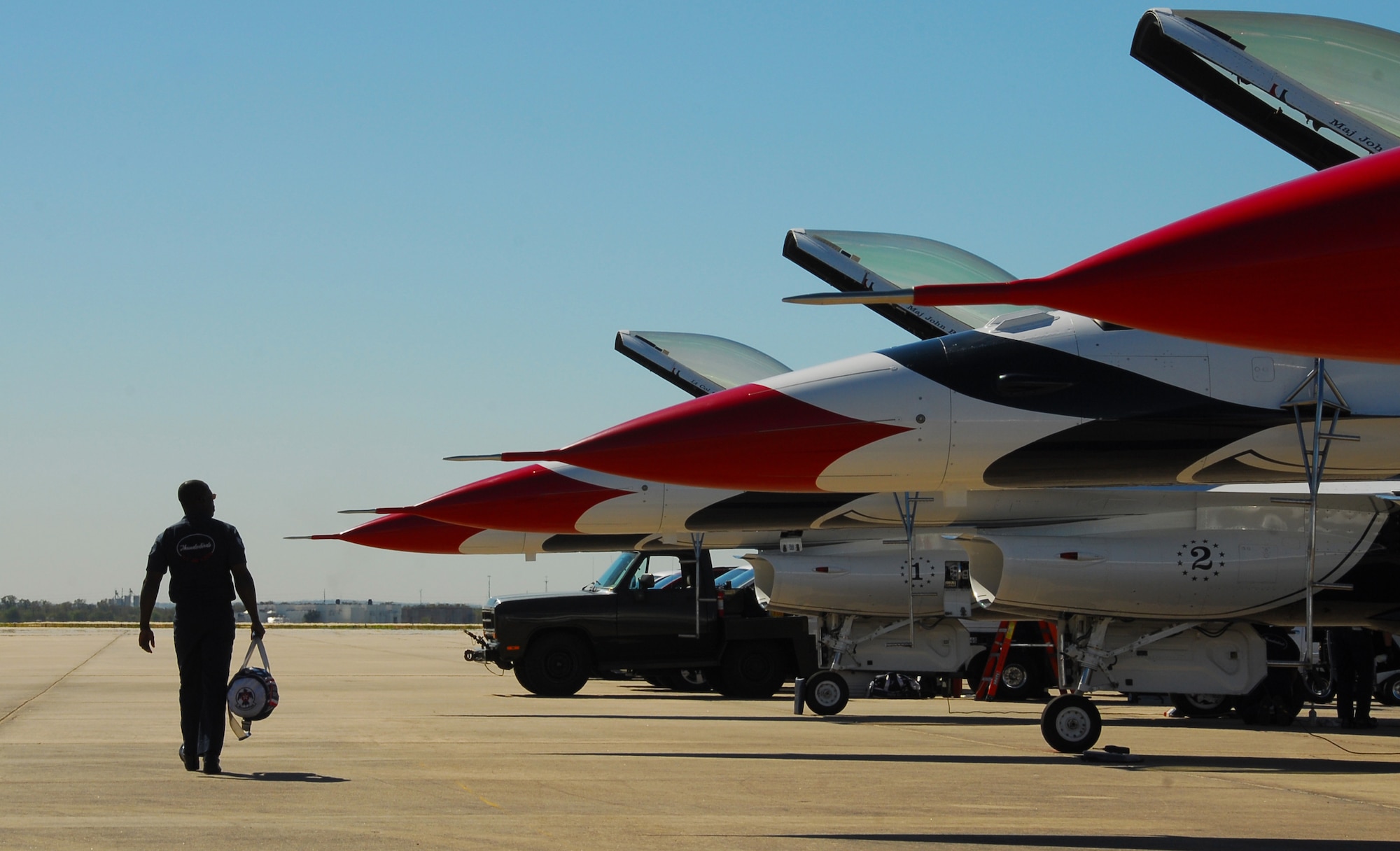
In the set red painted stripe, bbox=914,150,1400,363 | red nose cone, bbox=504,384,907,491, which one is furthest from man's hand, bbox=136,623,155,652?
red painted stripe, bbox=914,150,1400,363

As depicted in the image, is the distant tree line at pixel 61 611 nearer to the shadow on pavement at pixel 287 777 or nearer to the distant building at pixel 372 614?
the distant building at pixel 372 614

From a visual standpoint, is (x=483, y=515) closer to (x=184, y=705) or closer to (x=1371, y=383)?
(x=184, y=705)

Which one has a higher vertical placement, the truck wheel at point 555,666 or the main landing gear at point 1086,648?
the main landing gear at point 1086,648

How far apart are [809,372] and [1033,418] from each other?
1.42 metres

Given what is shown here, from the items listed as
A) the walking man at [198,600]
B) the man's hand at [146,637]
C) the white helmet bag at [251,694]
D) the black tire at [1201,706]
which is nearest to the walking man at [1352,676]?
the black tire at [1201,706]

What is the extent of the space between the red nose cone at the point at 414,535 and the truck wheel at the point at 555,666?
2.16 m

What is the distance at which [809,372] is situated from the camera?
9.06m

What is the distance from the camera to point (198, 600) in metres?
8.10

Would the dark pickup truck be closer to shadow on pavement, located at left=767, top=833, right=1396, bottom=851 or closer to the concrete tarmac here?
the concrete tarmac

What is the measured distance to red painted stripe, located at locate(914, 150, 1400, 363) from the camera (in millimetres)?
4348

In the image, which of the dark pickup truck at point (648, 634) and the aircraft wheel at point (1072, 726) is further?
the dark pickup truck at point (648, 634)

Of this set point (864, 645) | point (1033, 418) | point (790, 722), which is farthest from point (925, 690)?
point (1033, 418)

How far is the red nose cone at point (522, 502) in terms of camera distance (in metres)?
14.3

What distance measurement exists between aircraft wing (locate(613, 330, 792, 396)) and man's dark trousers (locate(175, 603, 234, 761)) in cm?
962
